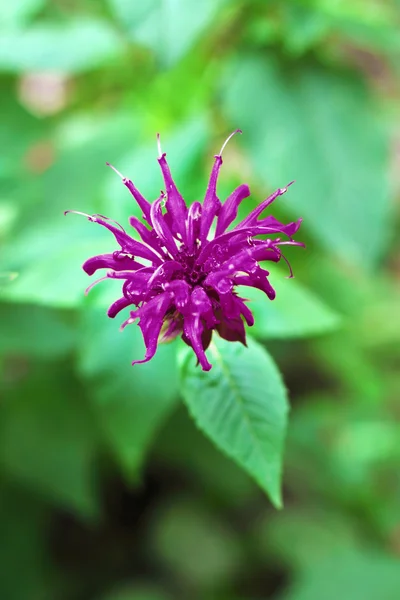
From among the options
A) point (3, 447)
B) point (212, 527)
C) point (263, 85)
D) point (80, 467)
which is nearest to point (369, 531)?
point (212, 527)

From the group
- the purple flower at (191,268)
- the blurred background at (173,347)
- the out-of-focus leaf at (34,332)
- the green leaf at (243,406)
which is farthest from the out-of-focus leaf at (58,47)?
the green leaf at (243,406)

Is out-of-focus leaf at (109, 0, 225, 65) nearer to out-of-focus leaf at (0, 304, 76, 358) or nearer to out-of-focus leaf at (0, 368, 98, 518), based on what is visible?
out-of-focus leaf at (0, 304, 76, 358)

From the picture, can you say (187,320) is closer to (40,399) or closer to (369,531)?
(40,399)

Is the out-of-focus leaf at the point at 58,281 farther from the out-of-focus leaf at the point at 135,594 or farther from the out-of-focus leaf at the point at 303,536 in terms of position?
the out-of-focus leaf at the point at 303,536

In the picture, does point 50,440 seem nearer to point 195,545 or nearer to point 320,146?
point 195,545

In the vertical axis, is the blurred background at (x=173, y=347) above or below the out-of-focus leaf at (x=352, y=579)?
above
